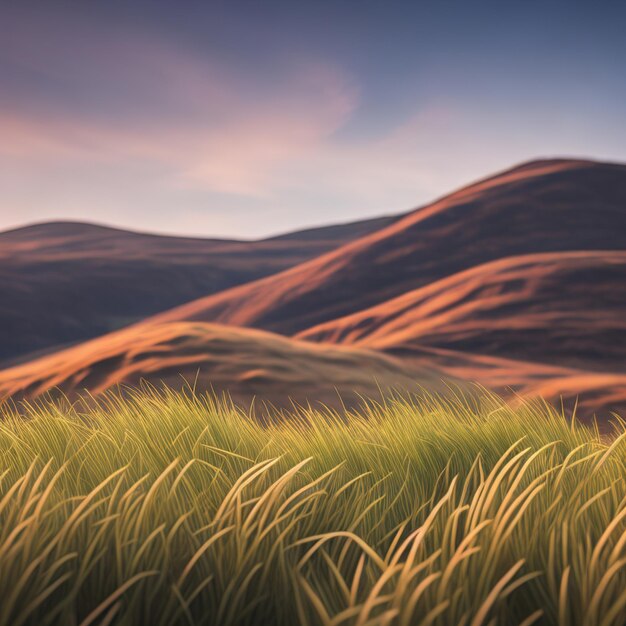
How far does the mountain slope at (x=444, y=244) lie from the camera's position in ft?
132

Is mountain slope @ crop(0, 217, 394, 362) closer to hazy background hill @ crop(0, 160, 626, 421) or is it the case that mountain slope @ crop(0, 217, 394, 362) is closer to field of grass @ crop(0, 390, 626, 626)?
hazy background hill @ crop(0, 160, 626, 421)

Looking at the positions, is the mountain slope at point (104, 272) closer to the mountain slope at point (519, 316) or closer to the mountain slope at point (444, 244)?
the mountain slope at point (444, 244)

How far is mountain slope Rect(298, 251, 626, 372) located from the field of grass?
17.2 meters

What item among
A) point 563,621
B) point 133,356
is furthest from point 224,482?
point 133,356

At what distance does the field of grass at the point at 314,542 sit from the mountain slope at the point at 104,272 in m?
43.7

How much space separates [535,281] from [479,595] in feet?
85.1

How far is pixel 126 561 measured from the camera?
82.4 inches

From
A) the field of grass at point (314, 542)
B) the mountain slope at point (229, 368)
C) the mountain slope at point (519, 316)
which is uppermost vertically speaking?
the field of grass at point (314, 542)

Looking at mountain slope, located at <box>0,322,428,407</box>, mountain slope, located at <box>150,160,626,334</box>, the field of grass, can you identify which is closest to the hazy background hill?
mountain slope, located at <box>0,322,428,407</box>

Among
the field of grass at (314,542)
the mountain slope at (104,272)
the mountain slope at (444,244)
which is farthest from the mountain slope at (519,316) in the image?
the mountain slope at (104,272)

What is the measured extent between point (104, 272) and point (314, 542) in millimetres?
63248

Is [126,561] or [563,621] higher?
[126,561]

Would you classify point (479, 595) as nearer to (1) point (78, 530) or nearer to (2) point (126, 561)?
(2) point (126, 561)

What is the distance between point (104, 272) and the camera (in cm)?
6256
